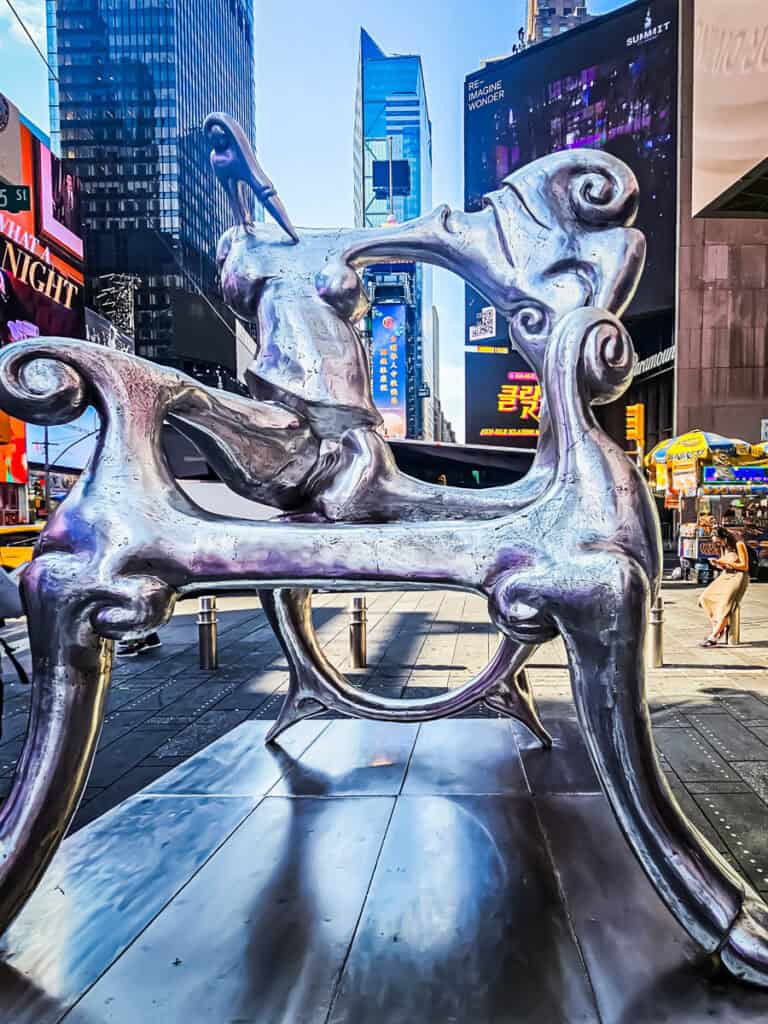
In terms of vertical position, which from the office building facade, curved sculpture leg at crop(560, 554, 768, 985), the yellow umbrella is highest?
the office building facade

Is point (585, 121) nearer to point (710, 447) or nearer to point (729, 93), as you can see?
point (710, 447)

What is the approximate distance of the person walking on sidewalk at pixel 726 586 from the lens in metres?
7.30

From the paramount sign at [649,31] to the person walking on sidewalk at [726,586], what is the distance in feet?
68.6

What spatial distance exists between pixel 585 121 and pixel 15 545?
22.5m

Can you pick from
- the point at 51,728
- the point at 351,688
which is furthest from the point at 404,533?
the point at 351,688

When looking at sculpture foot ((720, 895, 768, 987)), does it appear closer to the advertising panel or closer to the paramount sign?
the advertising panel

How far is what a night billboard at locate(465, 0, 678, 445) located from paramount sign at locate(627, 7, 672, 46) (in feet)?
0.10

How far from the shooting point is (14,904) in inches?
62.1

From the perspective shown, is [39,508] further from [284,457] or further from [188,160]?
[188,160]

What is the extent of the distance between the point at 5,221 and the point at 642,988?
2360 cm

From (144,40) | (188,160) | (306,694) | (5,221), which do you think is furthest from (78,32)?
(306,694)

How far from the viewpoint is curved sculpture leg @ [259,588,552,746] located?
264cm

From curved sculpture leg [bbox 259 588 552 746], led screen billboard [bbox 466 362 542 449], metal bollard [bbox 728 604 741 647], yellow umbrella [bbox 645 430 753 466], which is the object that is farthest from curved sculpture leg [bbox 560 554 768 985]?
led screen billboard [bbox 466 362 542 449]

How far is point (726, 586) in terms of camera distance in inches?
294
